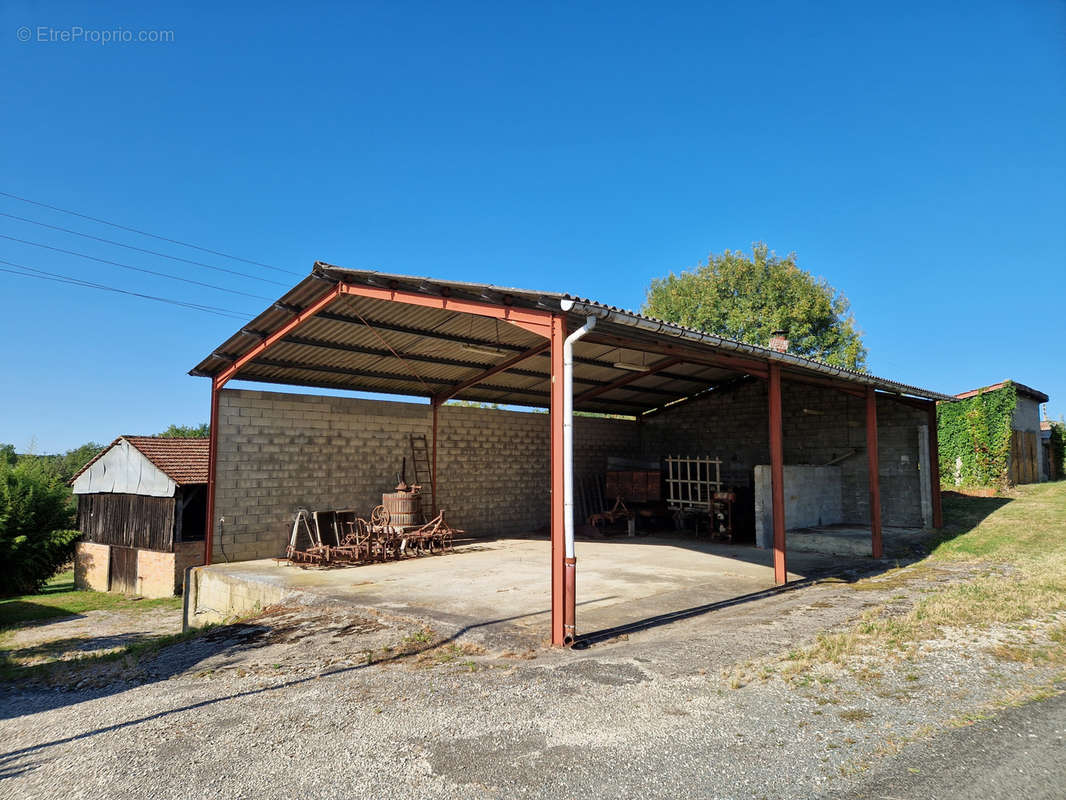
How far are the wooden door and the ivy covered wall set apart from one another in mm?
20616

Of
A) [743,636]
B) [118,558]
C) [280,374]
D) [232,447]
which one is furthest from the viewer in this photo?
[118,558]

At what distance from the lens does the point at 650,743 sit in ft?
12.2

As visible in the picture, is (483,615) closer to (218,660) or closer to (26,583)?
(218,660)

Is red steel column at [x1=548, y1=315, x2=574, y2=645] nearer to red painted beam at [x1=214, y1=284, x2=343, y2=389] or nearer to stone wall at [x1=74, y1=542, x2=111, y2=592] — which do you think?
red painted beam at [x1=214, y1=284, x2=343, y2=389]

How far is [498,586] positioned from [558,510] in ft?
10.3

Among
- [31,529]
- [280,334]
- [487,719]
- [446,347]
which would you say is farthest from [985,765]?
[31,529]

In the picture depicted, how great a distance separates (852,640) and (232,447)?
32.9 ft

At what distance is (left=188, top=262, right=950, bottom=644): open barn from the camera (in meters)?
8.20

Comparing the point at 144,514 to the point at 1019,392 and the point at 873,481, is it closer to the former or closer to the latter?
the point at 873,481

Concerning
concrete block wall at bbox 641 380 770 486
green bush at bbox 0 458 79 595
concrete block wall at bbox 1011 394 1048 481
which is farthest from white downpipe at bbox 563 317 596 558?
concrete block wall at bbox 1011 394 1048 481

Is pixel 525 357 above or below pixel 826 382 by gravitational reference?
above

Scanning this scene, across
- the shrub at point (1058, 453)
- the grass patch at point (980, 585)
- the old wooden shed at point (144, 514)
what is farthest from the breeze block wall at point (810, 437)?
the shrub at point (1058, 453)

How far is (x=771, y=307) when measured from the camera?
27.3 meters

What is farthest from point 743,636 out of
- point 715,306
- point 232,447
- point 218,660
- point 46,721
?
point 715,306
